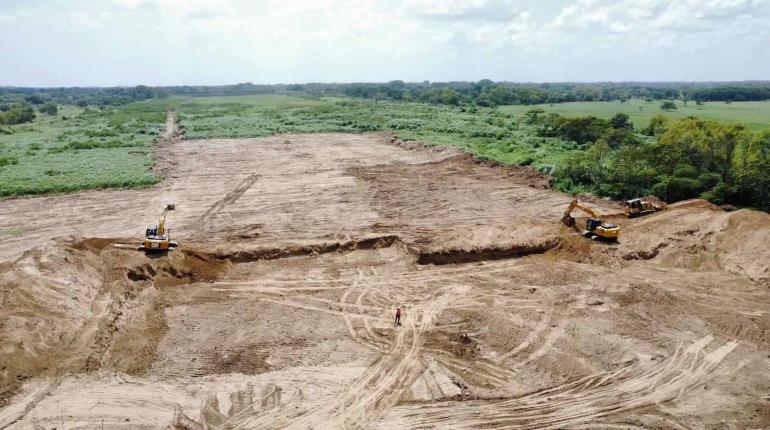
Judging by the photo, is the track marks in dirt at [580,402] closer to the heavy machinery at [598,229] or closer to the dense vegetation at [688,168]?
the heavy machinery at [598,229]

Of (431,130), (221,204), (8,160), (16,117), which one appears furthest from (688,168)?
(16,117)

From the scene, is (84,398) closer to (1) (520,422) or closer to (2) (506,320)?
(1) (520,422)

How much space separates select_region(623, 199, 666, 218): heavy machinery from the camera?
24.1 meters

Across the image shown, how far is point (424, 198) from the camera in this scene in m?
28.7

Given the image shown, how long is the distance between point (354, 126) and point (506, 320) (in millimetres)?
51105

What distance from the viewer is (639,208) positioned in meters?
24.2

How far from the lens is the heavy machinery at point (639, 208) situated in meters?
24.1

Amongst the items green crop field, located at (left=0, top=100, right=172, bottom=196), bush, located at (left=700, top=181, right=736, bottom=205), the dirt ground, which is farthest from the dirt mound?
bush, located at (left=700, top=181, right=736, bottom=205)

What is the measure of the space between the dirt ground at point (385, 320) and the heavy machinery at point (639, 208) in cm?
81

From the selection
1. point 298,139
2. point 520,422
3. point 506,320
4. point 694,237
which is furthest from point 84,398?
point 298,139

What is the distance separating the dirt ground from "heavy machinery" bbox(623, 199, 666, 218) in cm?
81

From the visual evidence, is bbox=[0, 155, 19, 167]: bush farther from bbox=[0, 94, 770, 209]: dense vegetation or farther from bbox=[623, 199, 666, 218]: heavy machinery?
bbox=[623, 199, 666, 218]: heavy machinery

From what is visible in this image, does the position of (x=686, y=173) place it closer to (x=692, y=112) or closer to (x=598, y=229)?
(x=598, y=229)

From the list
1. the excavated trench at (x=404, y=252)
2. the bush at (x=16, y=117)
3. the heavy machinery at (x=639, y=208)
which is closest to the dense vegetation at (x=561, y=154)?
the heavy machinery at (x=639, y=208)
